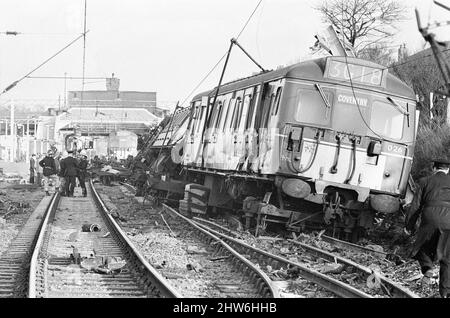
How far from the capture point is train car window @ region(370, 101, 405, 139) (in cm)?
1390

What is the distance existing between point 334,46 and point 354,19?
80.3 feet

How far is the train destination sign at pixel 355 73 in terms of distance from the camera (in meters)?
13.8

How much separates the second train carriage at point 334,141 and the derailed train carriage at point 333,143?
0.06 ft

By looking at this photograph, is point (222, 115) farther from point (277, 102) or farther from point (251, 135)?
point (277, 102)

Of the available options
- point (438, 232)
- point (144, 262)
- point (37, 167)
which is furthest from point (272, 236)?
point (37, 167)

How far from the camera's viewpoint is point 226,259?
37.4 feet

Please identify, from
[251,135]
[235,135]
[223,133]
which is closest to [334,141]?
[251,135]

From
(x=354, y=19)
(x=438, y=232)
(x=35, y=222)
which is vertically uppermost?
(x=354, y=19)

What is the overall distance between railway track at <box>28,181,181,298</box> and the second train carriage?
10.2 ft

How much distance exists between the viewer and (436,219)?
8.20 m

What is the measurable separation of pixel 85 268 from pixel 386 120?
6677 millimetres

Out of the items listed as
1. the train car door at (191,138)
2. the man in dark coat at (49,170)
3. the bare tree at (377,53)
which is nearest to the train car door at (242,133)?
the train car door at (191,138)
